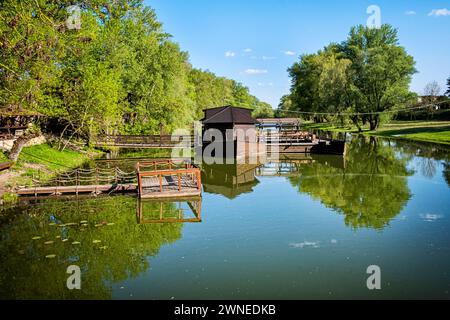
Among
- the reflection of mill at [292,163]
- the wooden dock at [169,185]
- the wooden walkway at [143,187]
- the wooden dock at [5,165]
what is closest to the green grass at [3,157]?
the wooden dock at [5,165]

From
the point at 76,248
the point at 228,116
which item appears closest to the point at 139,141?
the point at 228,116

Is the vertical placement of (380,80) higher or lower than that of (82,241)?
higher

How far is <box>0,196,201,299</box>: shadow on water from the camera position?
10062mm

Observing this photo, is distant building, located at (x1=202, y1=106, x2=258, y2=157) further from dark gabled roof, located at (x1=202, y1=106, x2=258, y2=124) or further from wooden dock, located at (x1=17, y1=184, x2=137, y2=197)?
Answer: wooden dock, located at (x1=17, y1=184, x2=137, y2=197)

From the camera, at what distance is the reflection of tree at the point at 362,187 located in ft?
54.4

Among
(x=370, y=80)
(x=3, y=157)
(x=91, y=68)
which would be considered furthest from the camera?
(x=370, y=80)

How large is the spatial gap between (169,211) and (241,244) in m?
5.56

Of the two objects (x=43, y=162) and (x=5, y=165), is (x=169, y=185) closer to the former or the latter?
(x=5, y=165)

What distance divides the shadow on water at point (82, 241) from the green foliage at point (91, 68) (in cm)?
899

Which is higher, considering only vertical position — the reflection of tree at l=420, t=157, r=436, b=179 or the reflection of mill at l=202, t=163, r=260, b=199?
the reflection of tree at l=420, t=157, r=436, b=179

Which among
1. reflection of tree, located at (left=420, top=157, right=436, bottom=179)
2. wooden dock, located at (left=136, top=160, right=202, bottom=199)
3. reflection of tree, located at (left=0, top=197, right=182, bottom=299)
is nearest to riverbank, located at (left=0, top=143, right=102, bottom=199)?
reflection of tree, located at (left=0, top=197, right=182, bottom=299)

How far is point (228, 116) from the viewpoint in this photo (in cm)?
3700

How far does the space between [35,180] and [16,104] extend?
5.99 meters

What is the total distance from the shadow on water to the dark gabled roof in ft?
61.1
